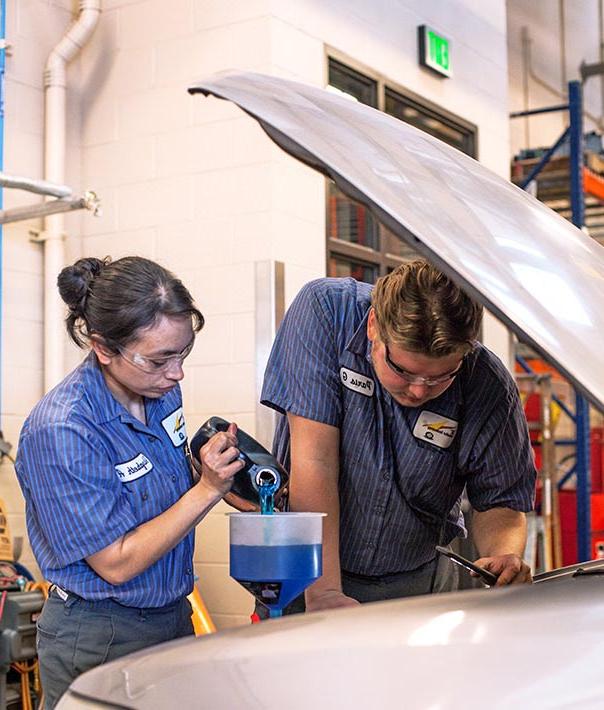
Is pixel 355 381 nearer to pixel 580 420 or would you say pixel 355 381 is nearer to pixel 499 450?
pixel 499 450

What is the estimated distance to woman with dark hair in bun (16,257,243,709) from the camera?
1899 millimetres

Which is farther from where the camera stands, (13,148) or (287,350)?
(13,148)

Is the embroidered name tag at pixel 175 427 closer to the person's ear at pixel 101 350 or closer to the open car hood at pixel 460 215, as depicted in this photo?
the person's ear at pixel 101 350

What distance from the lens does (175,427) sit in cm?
216

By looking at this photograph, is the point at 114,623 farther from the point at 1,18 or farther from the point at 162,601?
the point at 1,18

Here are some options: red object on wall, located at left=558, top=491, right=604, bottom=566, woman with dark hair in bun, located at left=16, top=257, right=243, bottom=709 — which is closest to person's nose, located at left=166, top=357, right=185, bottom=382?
woman with dark hair in bun, located at left=16, top=257, right=243, bottom=709

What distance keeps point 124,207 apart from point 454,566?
268cm

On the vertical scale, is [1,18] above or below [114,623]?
above

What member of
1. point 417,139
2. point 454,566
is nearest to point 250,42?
point 454,566

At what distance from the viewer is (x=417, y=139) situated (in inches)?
53.2

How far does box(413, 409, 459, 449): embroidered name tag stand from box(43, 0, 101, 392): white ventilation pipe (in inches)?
98.8

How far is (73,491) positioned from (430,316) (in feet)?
2.33

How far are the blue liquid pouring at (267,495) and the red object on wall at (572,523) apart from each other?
531cm

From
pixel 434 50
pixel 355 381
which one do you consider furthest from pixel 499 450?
pixel 434 50
